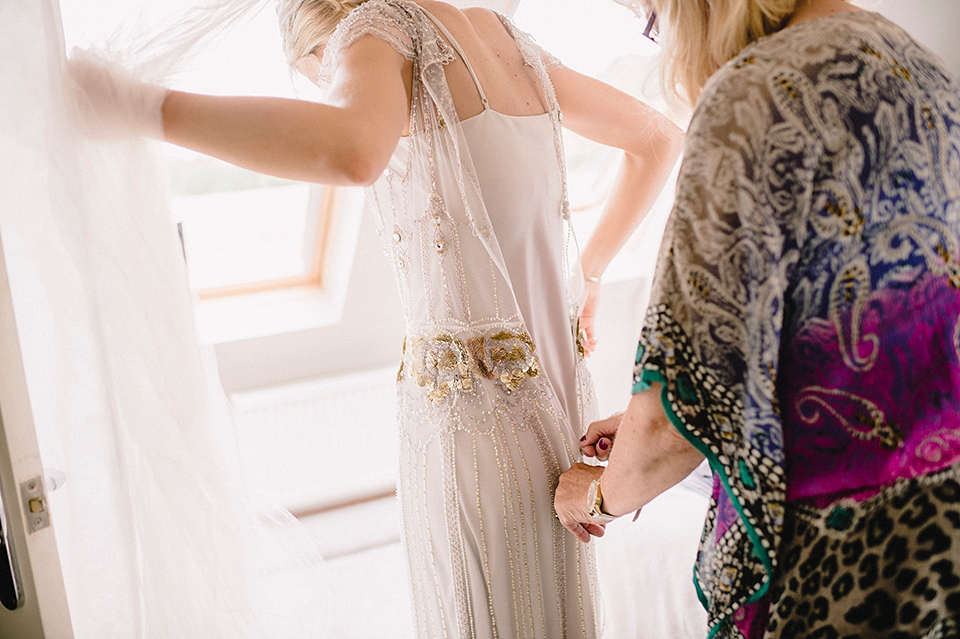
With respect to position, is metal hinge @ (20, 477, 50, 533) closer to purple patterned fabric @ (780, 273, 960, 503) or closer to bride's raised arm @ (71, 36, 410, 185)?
bride's raised arm @ (71, 36, 410, 185)

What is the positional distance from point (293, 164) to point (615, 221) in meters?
0.80

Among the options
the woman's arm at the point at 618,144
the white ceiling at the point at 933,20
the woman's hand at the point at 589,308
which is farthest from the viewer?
the white ceiling at the point at 933,20

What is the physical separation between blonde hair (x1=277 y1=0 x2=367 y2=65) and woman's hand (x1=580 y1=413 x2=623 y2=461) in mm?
677

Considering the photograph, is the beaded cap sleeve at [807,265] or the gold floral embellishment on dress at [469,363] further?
the gold floral embellishment on dress at [469,363]

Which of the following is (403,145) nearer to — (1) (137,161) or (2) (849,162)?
(1) (137,161)

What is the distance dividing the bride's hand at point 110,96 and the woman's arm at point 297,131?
0.02 metres

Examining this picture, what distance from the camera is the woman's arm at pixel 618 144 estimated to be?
3.74 ft

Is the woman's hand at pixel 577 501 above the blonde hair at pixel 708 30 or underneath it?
underneath

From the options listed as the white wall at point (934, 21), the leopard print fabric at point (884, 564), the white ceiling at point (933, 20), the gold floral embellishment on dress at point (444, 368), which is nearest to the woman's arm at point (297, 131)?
the gold floral embellishment on dress at point (444, 368)

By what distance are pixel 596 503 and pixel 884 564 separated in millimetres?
325

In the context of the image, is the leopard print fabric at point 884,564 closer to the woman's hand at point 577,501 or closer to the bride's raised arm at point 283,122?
the woman's hand at point 577,501

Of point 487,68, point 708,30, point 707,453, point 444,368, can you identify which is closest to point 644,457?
point 707,453

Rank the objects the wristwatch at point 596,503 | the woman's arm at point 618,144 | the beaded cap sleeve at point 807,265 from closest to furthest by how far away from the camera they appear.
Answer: the beaded cap sleeve at point 807,265 → the wristwatch at point 596,503 → the woman's arm at point 618,144

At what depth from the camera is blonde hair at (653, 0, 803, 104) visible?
2.26 ft
